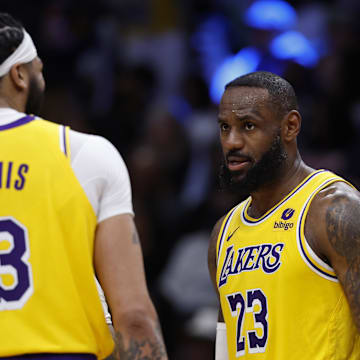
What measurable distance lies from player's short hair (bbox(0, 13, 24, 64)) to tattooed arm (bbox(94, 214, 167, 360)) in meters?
0.80

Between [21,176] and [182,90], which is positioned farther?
[182,90]

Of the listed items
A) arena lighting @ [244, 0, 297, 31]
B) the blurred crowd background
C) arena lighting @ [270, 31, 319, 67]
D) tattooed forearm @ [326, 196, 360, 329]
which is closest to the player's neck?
tattooed forearm @ [326, 196, 360, 329]

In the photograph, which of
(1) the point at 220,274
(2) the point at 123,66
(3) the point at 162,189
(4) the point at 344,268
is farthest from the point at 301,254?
(2) the point at 123,66

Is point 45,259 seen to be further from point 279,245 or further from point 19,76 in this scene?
point 279,245

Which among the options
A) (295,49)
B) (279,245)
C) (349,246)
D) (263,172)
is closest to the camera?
(349,246)

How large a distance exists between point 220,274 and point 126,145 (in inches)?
207

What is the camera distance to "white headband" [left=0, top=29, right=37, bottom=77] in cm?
344

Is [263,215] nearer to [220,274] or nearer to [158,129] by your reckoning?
[220,274]

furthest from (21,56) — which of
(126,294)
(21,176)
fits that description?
(126,294)

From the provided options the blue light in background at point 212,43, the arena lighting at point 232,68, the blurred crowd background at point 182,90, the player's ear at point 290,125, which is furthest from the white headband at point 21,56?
the blue light in background at point 212,43

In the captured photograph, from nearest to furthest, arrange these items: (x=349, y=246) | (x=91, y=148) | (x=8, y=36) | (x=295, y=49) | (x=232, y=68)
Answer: (x=91, y=148) → (x=8, y=36) → (x=349, y=246) → (x=295, y=49) → (x=232, y=68)

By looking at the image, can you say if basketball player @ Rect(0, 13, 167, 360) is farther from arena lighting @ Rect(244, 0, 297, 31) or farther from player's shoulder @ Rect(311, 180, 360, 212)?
arena lighting @ Rect(244, 0, 297, 31)

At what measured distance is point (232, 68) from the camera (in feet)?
30.2

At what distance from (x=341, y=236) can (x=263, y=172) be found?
573mm
